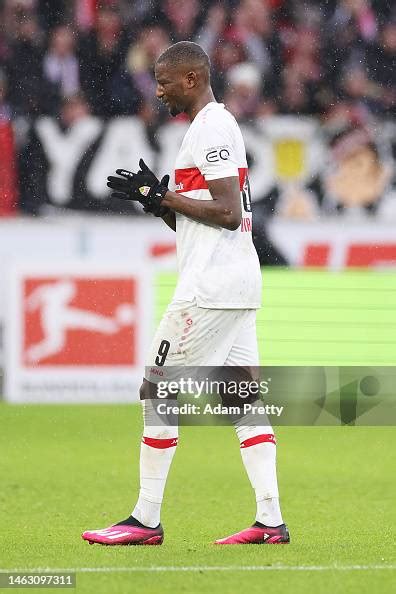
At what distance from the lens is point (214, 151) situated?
5336 millimetres

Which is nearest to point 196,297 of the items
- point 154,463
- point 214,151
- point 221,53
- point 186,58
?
point 214,151

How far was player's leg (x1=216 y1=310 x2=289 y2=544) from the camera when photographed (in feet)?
18.0

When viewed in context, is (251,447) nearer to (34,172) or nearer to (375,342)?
(375,342)

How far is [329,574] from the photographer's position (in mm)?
4785

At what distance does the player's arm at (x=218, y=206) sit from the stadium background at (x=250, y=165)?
2.71 m

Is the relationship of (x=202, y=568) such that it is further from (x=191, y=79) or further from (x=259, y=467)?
(x=191, y=79)

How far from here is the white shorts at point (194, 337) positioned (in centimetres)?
546

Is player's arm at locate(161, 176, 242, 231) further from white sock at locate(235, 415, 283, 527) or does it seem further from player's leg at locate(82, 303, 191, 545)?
white sock at locate(235, 415, 283, 527)

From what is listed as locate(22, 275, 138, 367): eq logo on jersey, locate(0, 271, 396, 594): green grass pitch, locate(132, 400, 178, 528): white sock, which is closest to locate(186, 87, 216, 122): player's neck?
locate(132, 400, 178, 528): white sock

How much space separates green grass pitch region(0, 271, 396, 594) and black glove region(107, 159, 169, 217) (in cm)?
139

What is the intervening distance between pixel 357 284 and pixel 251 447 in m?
5.15

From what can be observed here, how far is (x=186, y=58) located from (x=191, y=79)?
0.09 meters

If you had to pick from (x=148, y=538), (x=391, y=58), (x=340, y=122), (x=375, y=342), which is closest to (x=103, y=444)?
(x=375, y=342)

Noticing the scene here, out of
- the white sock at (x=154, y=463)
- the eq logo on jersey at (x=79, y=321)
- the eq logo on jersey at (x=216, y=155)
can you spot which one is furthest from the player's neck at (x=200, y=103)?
the eq logo on jersey at (x=79, y=321)
